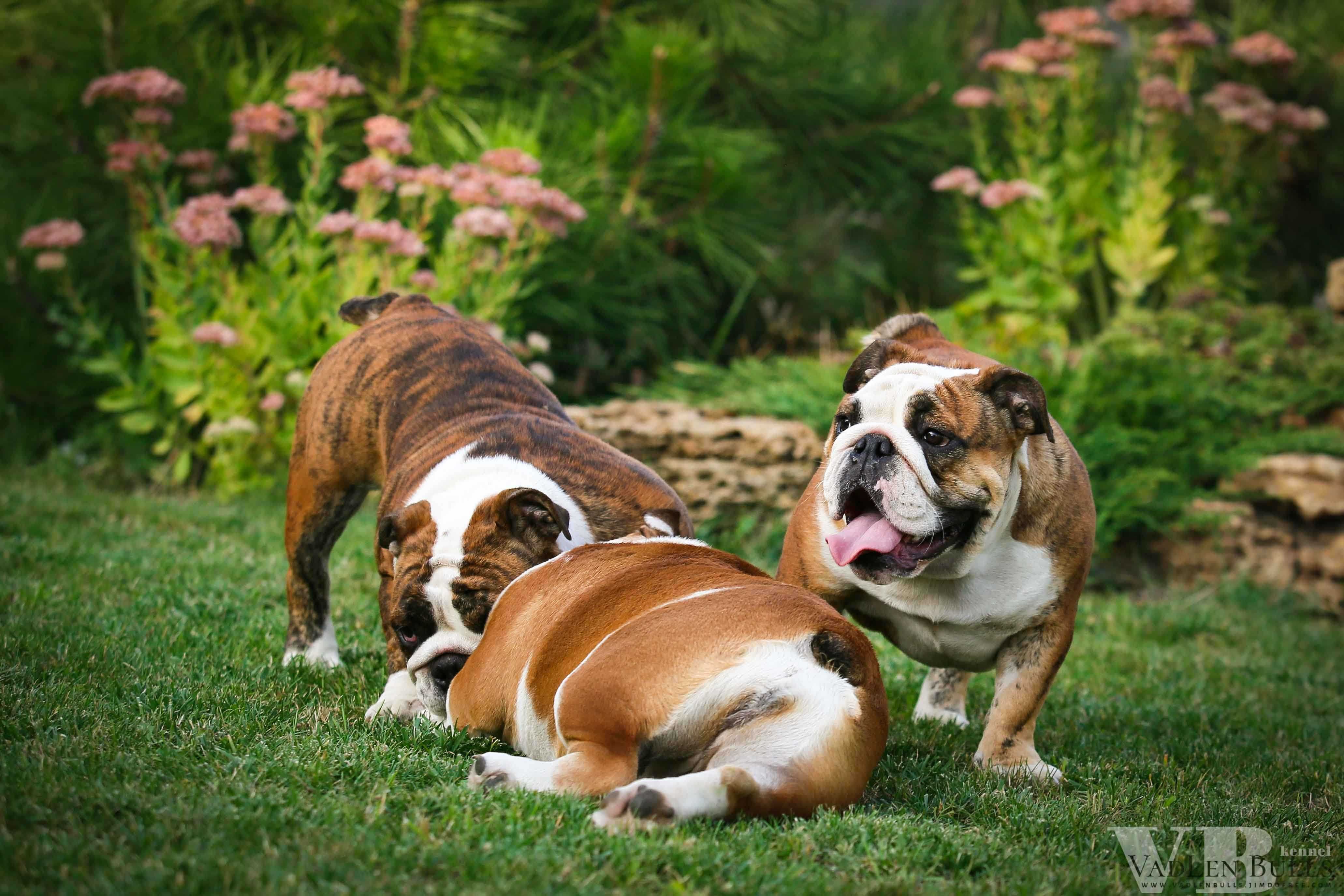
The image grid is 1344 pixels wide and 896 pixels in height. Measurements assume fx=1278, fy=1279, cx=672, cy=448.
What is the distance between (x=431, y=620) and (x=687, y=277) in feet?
22.2

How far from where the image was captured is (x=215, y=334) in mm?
7520

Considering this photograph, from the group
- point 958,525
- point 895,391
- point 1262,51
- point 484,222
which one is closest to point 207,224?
point 484,222

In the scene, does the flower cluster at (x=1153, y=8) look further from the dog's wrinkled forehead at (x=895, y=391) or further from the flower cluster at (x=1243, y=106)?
the dog's wrinkled forehead at (x=895, y=391)

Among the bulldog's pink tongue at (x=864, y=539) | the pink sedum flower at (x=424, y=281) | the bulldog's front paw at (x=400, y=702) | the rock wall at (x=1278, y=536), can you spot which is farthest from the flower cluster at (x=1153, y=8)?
the bulldog's front paw at (x=400, y=702)

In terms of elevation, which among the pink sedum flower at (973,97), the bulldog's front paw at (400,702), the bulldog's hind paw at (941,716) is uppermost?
the pink sedum flower at (973,97)

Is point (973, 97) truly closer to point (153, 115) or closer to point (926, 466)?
point (153, 115)

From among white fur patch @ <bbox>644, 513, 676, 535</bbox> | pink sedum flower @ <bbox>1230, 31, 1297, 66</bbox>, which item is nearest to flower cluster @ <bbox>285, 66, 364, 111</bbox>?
white fur patch @ <bbox>644, 513, 676, 535</bbox>

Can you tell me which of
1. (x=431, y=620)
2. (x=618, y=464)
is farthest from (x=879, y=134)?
(x=431, y=620)

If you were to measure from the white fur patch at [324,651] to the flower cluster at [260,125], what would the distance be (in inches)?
156

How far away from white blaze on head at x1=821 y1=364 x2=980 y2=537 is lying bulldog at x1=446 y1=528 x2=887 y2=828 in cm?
44

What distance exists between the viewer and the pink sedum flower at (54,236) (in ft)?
25.4

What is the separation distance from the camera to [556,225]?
26.0 ft

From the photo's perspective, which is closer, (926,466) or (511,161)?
(926,466)

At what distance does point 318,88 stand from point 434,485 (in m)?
4.35
